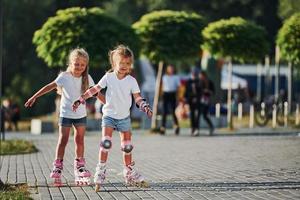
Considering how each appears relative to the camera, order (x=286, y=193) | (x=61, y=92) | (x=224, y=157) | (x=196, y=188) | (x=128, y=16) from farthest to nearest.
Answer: (x=128, y=16)
(x=224, y=157)
(x=61, y=92)
(x=196, y=188)
(x=286, y=193)

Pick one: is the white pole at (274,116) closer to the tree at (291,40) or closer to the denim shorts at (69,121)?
the tree at (291,40)

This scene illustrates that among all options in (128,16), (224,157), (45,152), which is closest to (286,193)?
(224,157)

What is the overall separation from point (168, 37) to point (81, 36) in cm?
259

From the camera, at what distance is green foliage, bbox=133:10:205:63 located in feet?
75.9

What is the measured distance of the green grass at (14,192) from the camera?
842 cm

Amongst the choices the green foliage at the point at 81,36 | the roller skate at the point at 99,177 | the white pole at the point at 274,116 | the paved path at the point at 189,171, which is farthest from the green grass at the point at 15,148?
the white pole at the point at 274,116

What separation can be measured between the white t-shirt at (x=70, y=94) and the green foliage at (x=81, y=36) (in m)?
12.1

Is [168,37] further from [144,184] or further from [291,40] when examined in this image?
[144,184]

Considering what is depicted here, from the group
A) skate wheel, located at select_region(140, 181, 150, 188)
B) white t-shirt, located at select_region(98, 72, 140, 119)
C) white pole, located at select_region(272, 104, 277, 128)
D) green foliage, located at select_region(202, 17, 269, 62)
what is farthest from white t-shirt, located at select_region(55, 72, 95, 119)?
white pole, located at select_region(272, 104, 277, 128)

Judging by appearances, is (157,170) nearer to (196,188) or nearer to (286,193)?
(196,188)

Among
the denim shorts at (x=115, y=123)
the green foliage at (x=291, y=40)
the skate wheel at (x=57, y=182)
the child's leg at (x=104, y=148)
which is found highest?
the green foliage at (x=291, y=40)

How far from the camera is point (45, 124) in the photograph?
2850 centimetres

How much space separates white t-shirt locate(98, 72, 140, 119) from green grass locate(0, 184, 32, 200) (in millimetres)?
1414

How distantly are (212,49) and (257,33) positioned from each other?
5.16 feet
